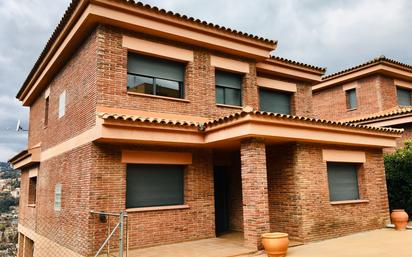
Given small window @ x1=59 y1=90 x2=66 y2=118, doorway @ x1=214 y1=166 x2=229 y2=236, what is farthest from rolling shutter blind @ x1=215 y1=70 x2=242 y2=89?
small window @ x1=59 y1=90 x2=66 y2=118

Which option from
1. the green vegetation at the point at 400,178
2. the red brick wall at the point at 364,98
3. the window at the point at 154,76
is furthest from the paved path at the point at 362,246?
the red brick wall at the point at 364,98

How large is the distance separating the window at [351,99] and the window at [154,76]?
1306 cm

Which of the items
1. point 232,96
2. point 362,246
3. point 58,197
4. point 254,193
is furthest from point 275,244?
point 58,197

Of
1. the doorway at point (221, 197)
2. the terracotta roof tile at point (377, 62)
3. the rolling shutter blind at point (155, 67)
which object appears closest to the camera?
the rolling shutter blind at point (155, 67)

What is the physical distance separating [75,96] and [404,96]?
18.8m

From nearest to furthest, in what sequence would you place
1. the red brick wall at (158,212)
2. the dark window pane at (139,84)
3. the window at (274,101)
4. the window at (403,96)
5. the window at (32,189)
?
the red brick wall at (158,212)
the dark window pane at (139,84)
the window at (274,101)
the window at (32,189)
the window at (403,96)

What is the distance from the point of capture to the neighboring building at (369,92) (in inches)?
722

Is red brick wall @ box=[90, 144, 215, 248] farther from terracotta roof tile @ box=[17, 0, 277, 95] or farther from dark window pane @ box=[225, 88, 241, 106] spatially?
terracotta roof tile @ box=[17, 0, 277, 95]

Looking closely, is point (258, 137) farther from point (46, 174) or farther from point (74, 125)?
point (46, 174)

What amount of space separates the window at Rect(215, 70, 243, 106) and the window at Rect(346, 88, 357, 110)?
10622 millimetres

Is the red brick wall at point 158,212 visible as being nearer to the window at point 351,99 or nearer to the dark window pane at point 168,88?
the dark window pane at point 168,88

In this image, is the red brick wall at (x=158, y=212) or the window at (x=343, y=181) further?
the window at (x=343, y=181)

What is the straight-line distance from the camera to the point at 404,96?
20094mm

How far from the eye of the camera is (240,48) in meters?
12.2
